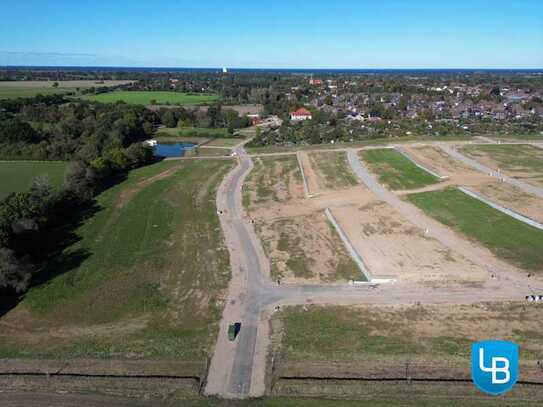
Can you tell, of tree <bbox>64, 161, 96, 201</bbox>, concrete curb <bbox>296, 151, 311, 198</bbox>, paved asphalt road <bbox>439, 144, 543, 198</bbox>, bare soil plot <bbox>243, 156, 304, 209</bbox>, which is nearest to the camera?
paved asphalt road <bbox>439, 144, 543, 198</bbox>

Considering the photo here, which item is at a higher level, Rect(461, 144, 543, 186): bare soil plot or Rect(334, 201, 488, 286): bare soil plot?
Rect(461, 144, 543, 186): bare soil plot

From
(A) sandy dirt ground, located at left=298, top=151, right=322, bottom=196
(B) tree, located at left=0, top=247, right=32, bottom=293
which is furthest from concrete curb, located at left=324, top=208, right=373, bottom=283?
(B) tree, located at left=0, top=247, right=32, bottom=293

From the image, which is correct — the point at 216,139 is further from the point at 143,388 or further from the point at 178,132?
the point at 143,388

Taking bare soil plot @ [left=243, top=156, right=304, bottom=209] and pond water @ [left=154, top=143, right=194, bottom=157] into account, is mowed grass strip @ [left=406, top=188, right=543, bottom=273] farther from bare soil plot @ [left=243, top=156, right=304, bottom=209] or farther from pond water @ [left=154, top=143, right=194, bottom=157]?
pond water @ [left=154, top=143, right=194, bottom=157]

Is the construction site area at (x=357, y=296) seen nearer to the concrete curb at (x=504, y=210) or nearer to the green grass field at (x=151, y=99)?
the concrete curb at (x=504, y=210)

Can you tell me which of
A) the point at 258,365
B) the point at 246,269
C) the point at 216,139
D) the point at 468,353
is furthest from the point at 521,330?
the point at 216,139

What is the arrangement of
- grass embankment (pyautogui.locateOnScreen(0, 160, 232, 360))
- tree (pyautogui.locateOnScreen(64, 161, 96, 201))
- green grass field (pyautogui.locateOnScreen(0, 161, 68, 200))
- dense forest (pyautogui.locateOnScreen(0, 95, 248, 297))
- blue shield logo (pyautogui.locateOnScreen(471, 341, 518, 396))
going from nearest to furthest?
blue shield logo (pyautogui.locateOnScreen(471, 341, 518, 396)), grass embankment (pyautogui.locateOnScreen(0, 160, 232, 360)), dense forest (pyautogui.locateOnScreen(0, 95, 248, 297)), tree (pyautogui.locateOnScreen(64, 161, 96, 201)), green grass field (pyautogui.locateOnScreen(0, 161, 68, 200))
